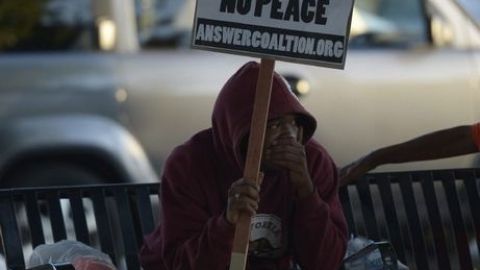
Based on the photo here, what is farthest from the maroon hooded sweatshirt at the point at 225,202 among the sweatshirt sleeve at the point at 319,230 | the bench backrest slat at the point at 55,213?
the bench backrest slat at the point at 55,213

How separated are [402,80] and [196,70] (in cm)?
106

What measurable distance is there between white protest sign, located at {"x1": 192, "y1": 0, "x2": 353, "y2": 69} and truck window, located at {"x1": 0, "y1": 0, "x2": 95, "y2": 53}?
3653 mm

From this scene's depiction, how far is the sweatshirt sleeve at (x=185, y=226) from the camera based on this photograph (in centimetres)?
377

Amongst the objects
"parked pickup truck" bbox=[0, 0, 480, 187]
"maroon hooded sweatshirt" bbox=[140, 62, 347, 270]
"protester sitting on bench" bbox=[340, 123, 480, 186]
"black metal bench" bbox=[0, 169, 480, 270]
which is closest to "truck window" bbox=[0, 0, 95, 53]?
"parked pickup truck" bbox=[0, 0, 480, 187]

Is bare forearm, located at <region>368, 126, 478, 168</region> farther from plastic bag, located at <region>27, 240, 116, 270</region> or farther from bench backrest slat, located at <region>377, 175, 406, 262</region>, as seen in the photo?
plastic bag, located at <region>27, 240, 116, 270</region>

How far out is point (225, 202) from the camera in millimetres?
3969

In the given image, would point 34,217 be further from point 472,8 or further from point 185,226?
point 472,8

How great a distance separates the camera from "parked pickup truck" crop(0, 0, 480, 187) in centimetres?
730

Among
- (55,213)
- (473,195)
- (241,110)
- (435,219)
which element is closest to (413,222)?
(435,219)

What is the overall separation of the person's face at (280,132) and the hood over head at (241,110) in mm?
22

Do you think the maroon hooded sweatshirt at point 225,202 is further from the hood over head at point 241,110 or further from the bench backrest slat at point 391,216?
the bench backrest slat at point 391,216

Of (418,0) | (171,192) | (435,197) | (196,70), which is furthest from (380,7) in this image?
(171,192)

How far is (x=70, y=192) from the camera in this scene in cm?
444

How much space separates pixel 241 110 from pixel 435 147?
2.47ft
